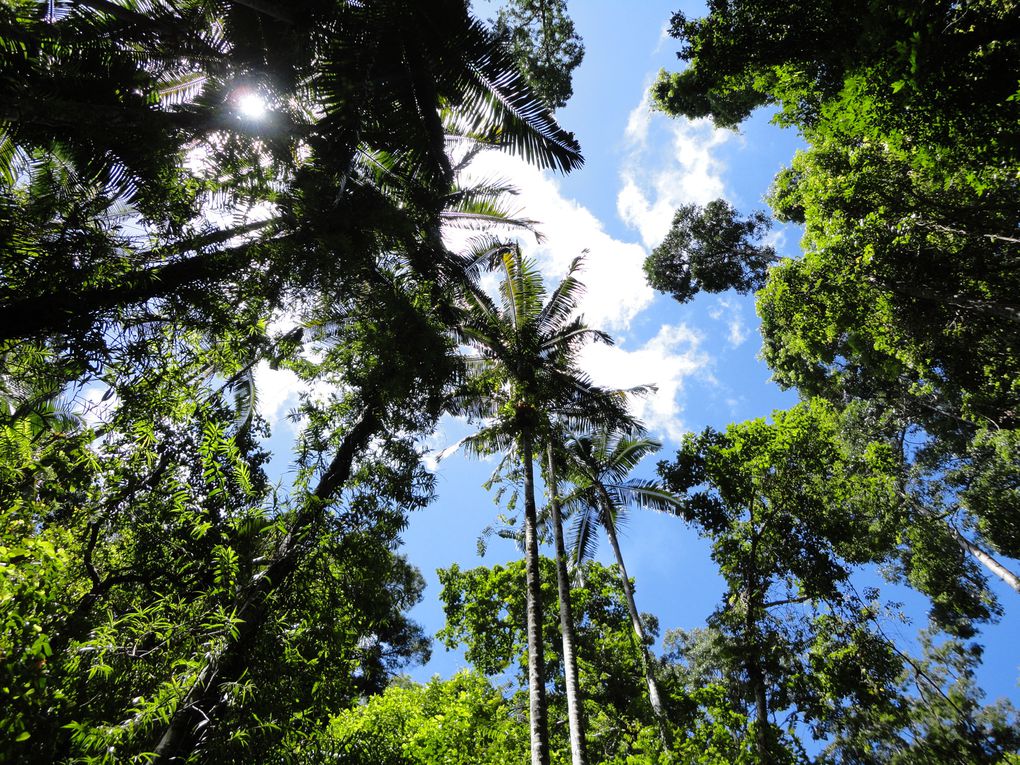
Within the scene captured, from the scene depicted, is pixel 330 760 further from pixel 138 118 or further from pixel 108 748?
pixel 138 118

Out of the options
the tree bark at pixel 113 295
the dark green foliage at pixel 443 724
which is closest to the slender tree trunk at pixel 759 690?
the dark green foliage at pixel 443 724

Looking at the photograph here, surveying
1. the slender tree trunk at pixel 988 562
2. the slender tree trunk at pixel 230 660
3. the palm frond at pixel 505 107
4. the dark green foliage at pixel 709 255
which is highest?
the dark green foliage at pixel 709 255

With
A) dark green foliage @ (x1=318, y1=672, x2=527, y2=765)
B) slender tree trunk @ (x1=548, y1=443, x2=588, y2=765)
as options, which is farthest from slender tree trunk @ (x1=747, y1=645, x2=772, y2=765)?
dark green foliage @ (x1=318, y1=672, x2=527, y2=765)

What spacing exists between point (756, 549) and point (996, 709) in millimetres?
28443

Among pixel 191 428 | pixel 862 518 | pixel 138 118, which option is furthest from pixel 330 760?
pixel 862 518

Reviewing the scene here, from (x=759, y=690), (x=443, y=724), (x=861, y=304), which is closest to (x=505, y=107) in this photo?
(x=861, y=304)

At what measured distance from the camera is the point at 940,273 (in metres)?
9.05

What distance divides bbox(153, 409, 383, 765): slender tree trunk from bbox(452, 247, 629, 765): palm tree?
545cm

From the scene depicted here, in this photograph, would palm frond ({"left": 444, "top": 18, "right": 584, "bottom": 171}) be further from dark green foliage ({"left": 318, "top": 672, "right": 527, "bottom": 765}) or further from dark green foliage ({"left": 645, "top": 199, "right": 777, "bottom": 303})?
dark green foliage ({"left": 645, "top": 199, "right": 777, "bottom": 303})

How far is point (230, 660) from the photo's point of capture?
11.9 ft

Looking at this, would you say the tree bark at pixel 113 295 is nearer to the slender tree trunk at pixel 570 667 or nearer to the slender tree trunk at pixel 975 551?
the slender tree trunk at pixel 570 667

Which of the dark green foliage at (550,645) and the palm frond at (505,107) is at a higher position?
the palm frond at (505,107)

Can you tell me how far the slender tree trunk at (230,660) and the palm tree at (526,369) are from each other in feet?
17.9

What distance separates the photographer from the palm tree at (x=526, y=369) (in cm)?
1102
